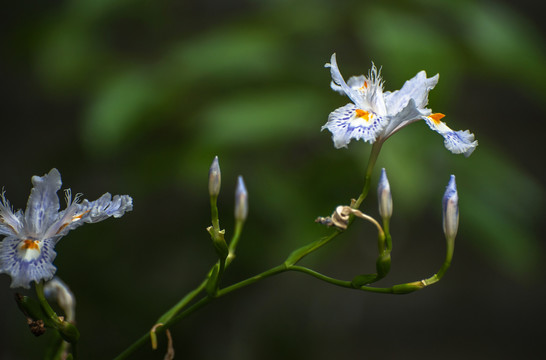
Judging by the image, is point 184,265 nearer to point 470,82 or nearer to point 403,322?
point 403,322

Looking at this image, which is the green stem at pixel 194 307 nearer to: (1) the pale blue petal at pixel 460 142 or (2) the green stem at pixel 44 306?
(2) the green stem at pixel 44 306

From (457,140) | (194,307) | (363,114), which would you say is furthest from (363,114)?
(194,307)

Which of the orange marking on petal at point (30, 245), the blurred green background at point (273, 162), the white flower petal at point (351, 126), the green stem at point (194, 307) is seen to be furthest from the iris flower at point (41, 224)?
the blurred green background at point (273, 162)

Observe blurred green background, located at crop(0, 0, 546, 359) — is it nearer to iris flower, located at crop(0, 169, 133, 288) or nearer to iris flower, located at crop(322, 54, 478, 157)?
iris flower, located at crop(322, 54, 478, 157)

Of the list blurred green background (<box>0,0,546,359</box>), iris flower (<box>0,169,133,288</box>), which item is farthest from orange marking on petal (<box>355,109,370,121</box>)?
blurred green background (<box>0,0,546,359</box>)

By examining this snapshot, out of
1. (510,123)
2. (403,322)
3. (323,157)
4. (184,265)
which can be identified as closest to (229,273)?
(184,265)

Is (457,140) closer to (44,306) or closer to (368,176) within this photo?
(368,176)
